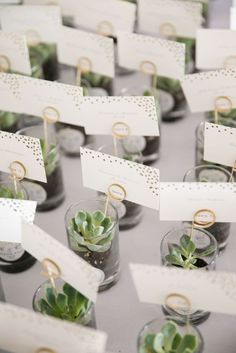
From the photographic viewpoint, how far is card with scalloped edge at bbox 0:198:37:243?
2.91ft

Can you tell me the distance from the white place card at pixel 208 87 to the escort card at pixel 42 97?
0.22m

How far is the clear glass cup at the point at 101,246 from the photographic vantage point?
0.93 meters

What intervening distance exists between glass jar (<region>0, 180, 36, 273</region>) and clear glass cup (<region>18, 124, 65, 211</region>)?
7 cm

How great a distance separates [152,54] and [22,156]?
394 mm

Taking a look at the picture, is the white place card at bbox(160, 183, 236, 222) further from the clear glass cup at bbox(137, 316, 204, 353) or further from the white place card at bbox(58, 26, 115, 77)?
the white place card at bbox(58, 26, 115, 77)

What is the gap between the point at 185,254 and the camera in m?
0.92

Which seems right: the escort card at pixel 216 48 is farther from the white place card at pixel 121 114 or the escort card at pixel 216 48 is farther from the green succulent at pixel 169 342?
the green succulent at pixel 169 342

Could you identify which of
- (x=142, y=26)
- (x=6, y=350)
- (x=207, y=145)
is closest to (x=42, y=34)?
(x=142, y=26)

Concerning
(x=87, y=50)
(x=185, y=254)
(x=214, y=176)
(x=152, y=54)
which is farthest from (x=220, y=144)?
(x=87, y=50)

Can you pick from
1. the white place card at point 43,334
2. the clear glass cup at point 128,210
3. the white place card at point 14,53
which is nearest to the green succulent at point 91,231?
the clear glass cup at point 128,210

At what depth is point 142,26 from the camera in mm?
1371

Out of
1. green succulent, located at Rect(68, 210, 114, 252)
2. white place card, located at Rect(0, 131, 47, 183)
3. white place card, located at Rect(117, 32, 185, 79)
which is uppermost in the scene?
white place card, located at Rect(117, 32, 185, 79)

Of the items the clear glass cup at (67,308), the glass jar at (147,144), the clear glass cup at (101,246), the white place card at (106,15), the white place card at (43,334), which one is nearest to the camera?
the white place card at (43,334)

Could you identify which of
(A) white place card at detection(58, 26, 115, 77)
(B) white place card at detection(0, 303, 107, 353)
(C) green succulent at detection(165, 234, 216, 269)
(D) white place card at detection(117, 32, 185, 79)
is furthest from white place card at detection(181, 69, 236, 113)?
(B) white place card at detection(0, 303, 107, 353)
